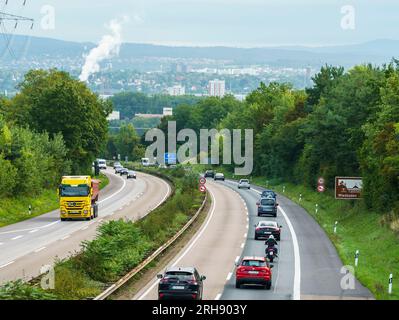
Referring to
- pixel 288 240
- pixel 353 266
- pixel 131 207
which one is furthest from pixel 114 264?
pixel 131 207

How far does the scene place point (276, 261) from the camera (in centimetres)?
4566

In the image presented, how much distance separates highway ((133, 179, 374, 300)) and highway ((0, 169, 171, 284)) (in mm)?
5524

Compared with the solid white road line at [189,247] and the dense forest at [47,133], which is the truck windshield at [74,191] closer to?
the dense forest at [47,133]

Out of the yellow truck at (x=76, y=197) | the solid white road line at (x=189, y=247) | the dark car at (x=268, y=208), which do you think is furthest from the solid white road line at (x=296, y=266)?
the yellow truck at (x=76, y=197)

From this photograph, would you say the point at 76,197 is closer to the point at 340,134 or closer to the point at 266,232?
the point at 266,232

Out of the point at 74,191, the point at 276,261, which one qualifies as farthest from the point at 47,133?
the point at 276,261

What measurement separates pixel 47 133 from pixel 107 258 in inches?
2148

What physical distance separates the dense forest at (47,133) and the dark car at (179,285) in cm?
3889

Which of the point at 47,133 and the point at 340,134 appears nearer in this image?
the point at 340,134

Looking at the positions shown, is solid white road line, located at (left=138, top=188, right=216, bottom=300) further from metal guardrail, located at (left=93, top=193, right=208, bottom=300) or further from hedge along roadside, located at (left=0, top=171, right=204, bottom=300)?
hedge along roadside, located at (left=0, top=171, right=204, bottom=300)

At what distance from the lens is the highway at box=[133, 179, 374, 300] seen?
34969 millimetres

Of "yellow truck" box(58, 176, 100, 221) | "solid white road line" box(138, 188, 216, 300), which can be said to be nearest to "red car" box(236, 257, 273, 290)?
"solid white road line" box(138, 188, 216, 300)

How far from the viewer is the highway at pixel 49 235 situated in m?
42.3

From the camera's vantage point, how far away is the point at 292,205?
8788 centimetres
